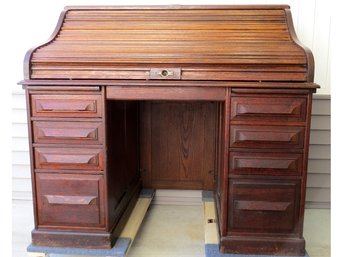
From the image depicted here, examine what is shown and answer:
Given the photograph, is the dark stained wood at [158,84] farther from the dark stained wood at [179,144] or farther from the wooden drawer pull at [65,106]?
the dark stained wood at [179,144]

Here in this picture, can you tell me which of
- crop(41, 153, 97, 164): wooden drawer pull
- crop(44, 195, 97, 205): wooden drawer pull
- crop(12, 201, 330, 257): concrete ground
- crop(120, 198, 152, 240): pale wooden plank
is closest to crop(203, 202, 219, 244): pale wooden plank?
crop(12, 201, 330, 257): concrete ground

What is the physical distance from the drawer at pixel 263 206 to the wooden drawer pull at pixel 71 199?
2.50ft

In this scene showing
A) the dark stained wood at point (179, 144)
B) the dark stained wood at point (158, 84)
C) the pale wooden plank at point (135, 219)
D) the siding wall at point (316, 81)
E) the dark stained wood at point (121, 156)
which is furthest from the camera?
the dark stained wood at point (179, 144)

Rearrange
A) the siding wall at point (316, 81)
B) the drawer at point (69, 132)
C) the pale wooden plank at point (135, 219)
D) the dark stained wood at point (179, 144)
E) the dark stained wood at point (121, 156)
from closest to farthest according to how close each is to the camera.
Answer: the drawer at point (69, 132)
the dark stained wood at point (121, 156)
the pale wooden plank at point (135, 219)
the siding wall at point (316, 81)
the dark stained wood at point (179, 144)

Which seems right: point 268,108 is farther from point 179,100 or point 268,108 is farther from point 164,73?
point 164,73

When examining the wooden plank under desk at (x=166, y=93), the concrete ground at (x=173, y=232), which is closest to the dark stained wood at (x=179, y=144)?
the concrete ground at (x=173, y=232)

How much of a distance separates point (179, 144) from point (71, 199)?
1.09 meters

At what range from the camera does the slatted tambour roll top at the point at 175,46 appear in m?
1.82

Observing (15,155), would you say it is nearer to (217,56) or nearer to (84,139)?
(84,139)

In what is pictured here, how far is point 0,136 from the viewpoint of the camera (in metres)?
0.87

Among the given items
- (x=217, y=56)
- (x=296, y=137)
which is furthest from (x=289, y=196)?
(x=217, y=56)

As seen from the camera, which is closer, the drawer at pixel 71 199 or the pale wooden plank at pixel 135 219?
the drawer at pixel 71 199

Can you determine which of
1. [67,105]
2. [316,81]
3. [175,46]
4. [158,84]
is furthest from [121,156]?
[316,81]

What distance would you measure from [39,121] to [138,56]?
25.0 inches
